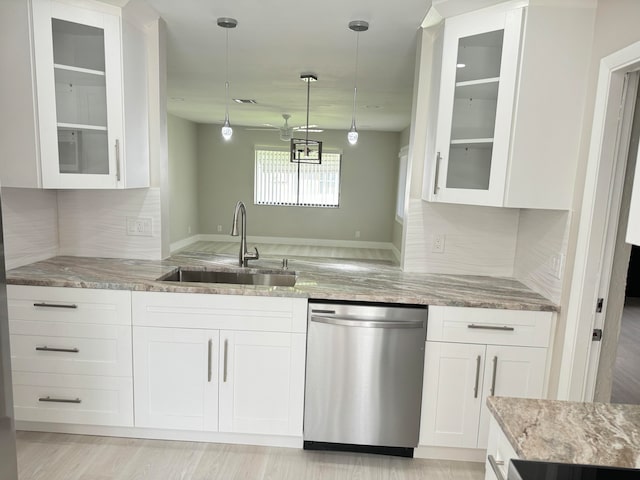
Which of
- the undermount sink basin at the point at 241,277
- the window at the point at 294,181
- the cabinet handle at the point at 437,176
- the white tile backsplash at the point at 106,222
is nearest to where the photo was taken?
the cabinet handle at the point at 437,176

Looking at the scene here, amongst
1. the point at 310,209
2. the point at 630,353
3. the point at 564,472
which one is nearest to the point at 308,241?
the point at 310,209

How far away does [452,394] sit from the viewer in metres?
2.29

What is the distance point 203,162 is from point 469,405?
7.82 m

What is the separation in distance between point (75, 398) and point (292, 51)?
2.70 metres

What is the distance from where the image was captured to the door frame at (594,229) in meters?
1.87

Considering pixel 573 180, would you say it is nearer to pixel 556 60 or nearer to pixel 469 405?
pixel 556 60

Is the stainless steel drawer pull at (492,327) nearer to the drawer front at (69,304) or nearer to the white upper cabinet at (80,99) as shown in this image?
the drawer front at (69,304)

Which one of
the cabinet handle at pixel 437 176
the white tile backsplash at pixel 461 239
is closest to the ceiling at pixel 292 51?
the cabinet handle at pixel 437 176

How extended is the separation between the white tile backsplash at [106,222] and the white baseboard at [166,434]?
1051 millimetres

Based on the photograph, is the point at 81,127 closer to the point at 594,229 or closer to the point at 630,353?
the point at 594,229

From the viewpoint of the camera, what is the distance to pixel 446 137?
236 cm

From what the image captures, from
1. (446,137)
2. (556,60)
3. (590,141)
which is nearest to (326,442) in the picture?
(446,137)

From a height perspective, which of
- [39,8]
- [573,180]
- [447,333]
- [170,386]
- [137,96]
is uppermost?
A: [39,8]

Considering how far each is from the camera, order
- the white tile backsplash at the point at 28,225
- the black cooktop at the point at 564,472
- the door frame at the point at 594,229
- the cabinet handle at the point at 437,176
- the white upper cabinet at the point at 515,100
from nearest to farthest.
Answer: the black cooktop at the point at 564,472, the door frame at the point at 594,229, the white upper cabinet at the point at 515,100, the cabinet handle at the point at 437,176, the white tile backsplash at the point at 28,225
